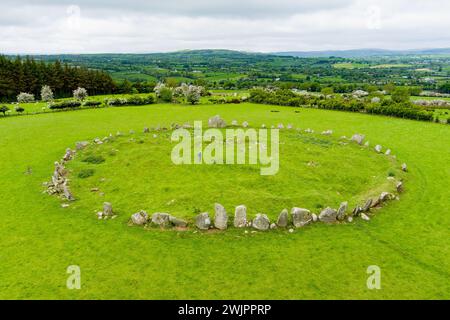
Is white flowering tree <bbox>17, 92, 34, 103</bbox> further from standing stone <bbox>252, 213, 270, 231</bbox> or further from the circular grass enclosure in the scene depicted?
standing stone <bbox>252, 213, 270, 231</bbox>

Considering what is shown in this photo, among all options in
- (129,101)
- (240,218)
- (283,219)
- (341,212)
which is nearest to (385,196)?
(341,212)

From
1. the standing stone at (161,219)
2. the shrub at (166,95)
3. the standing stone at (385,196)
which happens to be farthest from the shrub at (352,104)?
the standing stone at (161,219)

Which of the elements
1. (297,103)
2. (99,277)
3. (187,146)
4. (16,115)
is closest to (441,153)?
(187,146)

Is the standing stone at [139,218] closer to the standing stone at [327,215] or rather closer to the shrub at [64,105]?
the standing stone at [327,215]

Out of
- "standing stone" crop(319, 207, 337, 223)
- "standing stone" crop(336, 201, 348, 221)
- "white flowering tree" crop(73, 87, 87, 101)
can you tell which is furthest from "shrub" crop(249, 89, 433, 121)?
"standing stone" crop(319, 207, 337, 223)

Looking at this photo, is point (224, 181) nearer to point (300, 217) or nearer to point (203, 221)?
point (203, 221)

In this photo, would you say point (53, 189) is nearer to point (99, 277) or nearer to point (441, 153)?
point (99, 277)
